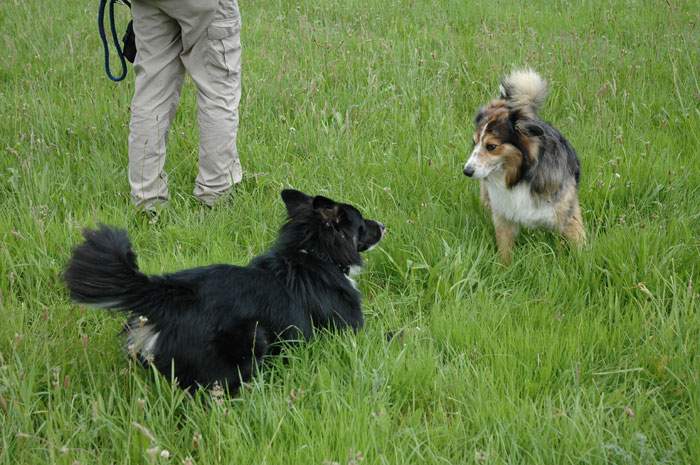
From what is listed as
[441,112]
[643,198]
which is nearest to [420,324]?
[643,198]

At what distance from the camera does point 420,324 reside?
3166 mm

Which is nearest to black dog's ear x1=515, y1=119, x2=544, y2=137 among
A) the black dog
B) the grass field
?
the grass field

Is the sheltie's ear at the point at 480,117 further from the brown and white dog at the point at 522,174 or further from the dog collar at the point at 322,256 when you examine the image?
the dog collar at the point at 322,256

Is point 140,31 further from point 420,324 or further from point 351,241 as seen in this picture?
point 420,324

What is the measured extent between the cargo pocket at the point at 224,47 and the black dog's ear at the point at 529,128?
195 cm

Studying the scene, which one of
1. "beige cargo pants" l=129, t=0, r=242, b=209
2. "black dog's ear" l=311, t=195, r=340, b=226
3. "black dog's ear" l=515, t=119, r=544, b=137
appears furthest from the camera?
"beige cargo pants" l=129, t=0, r=242, b=209

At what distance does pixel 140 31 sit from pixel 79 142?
1215 millimetres

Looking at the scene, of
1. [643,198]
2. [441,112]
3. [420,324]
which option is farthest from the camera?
[441,112]

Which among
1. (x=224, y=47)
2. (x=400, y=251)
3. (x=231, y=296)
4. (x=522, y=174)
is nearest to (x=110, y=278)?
(x=231, y=296)

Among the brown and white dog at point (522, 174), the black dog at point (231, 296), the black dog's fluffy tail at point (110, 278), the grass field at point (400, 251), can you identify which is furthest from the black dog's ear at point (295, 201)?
the brown and white dog at point (522, 174)

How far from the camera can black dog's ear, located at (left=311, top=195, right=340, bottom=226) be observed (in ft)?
9.81

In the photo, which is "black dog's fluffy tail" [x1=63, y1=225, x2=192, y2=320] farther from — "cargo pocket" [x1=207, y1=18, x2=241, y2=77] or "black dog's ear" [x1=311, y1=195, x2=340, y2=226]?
"cargo pocket" [x1=207, y1=18, x2=241, y2=77]

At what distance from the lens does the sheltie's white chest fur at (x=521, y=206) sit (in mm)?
A: 3816

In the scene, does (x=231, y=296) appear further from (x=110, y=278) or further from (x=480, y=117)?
(x=480, y=117)
